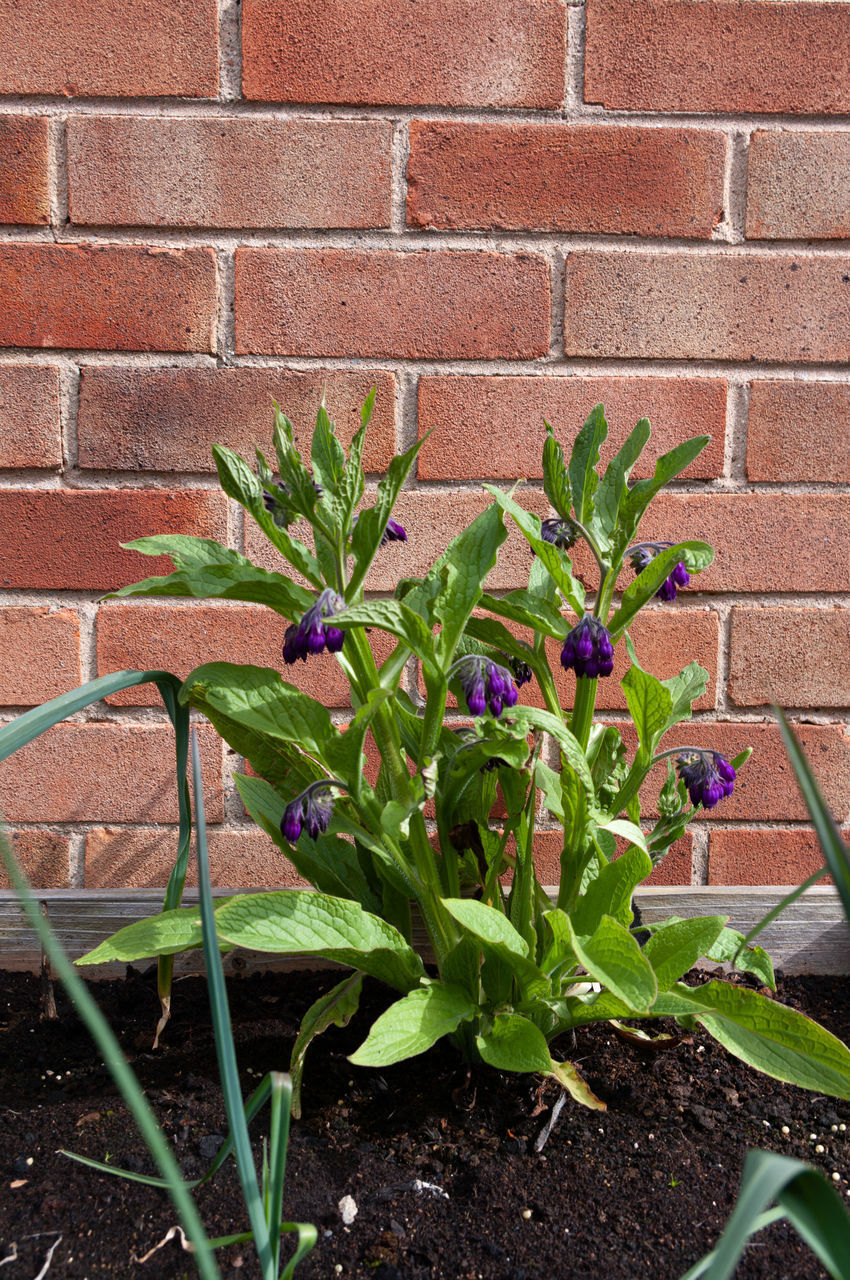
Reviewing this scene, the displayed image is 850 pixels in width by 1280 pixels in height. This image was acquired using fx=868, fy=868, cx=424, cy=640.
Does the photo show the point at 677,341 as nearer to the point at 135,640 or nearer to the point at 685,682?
the point at 685,682

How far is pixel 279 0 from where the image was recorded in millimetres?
1106

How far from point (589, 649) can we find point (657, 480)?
174mm

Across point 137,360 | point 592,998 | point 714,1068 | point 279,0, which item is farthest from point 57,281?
point 714,1068

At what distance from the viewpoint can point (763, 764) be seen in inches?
48.5

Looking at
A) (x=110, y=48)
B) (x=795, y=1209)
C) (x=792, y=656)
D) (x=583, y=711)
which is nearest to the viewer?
(x=795, y=1209)

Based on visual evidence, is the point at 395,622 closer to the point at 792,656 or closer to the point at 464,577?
the point at 464,577

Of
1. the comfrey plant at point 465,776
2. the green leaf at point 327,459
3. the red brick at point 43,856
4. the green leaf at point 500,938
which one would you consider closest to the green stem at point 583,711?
the comfrey plant at point 465,776

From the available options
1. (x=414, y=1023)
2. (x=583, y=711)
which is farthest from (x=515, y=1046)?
(x=583, y=711)

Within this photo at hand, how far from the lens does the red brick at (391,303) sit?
3.75 feet

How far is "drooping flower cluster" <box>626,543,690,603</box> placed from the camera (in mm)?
870

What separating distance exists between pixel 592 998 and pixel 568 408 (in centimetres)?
74

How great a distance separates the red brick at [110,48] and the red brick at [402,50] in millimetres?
61

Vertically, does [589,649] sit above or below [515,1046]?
above

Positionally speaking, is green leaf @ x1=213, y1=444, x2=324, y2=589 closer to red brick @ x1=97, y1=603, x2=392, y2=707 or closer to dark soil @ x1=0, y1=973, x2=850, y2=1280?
red brick @ x1=97, y1=603, x2=392, y2=707
